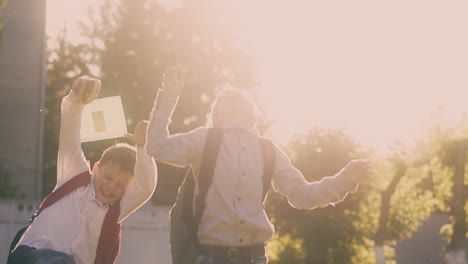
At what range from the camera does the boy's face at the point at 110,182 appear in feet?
22.9

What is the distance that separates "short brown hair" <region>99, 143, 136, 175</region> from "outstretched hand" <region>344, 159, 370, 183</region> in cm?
123

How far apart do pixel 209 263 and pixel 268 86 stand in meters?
38.9

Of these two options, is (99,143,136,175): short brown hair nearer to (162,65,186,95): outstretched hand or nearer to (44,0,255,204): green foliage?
(162,65,186,95): outstretched hand

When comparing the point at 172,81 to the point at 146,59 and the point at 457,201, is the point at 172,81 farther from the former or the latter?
the point at 457,201

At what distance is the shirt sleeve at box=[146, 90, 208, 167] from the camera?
6.69 m

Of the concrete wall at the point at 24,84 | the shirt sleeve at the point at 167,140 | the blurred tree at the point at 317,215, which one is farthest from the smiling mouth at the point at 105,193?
the blurred tree at the point at 317,215

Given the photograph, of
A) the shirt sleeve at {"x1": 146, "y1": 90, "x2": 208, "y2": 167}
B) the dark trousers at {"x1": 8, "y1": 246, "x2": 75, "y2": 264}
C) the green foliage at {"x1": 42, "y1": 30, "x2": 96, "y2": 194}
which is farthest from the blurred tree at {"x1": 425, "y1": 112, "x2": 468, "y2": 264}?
the dark trousers at {"x1": 8, "y1": 246, "x2": 75, "y2": 264}

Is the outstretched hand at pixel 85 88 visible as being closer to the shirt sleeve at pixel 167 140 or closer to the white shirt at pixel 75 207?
the white shirt at pixel 75 207

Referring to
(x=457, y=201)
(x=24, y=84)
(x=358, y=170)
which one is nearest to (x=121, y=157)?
(x=358, y=170)

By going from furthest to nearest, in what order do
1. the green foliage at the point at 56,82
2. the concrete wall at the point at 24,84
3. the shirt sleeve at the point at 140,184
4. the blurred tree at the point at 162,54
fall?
the blurred tree at the point at 162,54 → the green foliage at the point at 56,82 → the concrete wall at the point at 24,84 → the shirt sleeve at the point at 140,184

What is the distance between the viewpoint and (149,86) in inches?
1698

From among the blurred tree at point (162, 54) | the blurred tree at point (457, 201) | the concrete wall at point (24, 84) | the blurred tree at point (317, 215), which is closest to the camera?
the concrete wall at point (24, 84)

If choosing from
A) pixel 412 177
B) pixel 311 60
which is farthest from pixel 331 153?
pixel 412 177

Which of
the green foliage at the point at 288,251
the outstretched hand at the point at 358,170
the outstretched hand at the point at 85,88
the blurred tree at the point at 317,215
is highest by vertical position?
the outstretched hand at the point at 85,88
